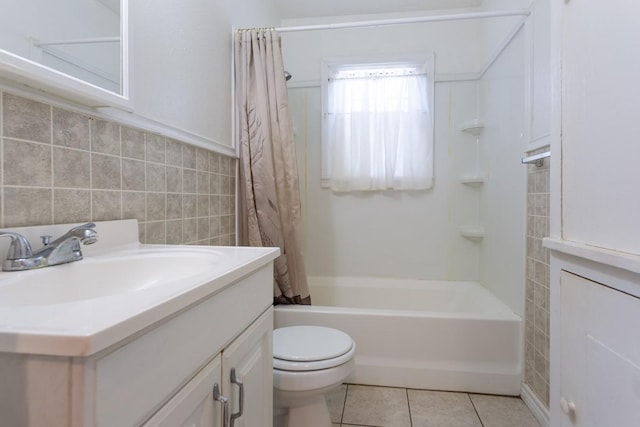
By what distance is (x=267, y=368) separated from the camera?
94 cm

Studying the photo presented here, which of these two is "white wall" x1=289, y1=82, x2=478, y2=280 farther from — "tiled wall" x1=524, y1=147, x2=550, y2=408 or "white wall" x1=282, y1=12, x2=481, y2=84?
"tiled wall" x1=524, y1=147, x2=550, y2=408

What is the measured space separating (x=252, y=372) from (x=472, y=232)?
1.95 metres

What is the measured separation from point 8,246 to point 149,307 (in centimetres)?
51

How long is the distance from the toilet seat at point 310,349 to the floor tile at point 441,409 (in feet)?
1.87

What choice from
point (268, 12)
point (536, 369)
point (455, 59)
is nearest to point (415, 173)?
point (455, 59)

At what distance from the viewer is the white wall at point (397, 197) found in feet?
7.87

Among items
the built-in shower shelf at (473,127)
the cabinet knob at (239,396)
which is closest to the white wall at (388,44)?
the built-in shower shelf at (473,127)

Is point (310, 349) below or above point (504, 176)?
below

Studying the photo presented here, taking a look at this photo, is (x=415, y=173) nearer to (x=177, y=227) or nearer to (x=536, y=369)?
(x=536, y=369)

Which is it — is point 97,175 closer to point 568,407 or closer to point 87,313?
point 87,313

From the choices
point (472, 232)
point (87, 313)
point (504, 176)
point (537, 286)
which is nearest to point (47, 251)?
point (87, 313)

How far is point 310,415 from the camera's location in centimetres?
125

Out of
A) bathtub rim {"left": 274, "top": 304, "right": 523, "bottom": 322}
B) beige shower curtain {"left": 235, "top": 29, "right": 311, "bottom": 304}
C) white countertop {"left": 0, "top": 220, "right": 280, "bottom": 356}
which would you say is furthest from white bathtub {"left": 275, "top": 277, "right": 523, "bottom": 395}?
white countertop {"left": 0, "top": 220, "right": 280, "bottom": 356}

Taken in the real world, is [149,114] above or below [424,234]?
above
